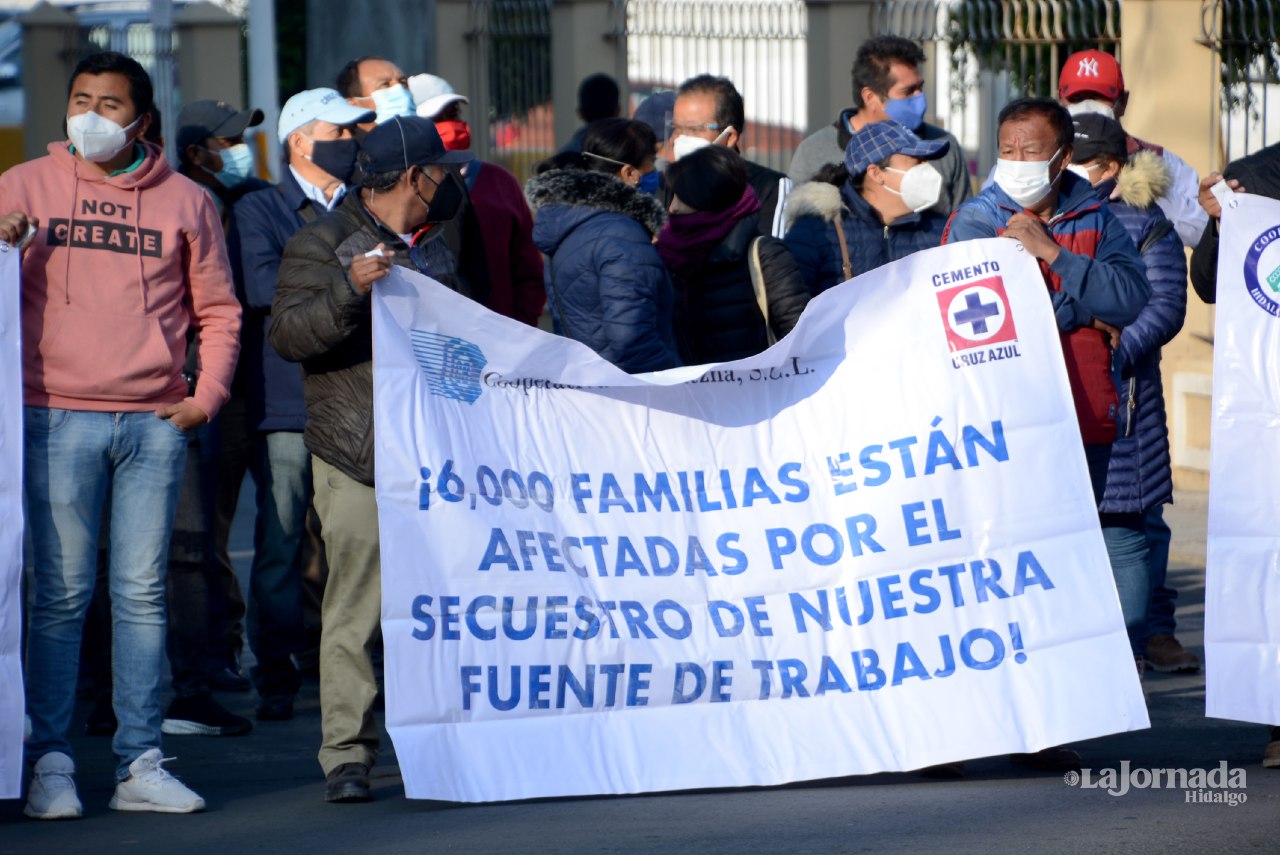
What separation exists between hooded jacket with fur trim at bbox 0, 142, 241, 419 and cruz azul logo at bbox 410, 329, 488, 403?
0.71 m

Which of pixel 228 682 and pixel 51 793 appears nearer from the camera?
pixel 51 793

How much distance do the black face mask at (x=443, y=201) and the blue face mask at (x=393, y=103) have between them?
193cm

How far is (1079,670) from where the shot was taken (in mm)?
5637

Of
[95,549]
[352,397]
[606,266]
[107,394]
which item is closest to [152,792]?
[95,549]

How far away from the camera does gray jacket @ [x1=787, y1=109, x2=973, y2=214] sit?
8109 mm

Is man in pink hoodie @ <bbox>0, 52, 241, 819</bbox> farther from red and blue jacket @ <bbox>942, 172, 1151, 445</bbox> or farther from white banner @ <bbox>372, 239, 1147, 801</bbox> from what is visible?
red and blue jacket @ <bbox>942, 172, 1151, 445</bbox>

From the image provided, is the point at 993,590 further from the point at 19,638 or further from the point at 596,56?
the point at 596,56

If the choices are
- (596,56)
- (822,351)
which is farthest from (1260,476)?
(596,56)

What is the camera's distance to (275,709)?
709 cm

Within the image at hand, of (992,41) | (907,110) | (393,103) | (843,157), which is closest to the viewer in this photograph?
(393,103)

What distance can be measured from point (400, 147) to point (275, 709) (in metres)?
2.31

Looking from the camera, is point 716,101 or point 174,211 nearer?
point 174,211

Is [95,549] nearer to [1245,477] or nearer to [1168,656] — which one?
[1245,477]

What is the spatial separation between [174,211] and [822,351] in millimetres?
1868
